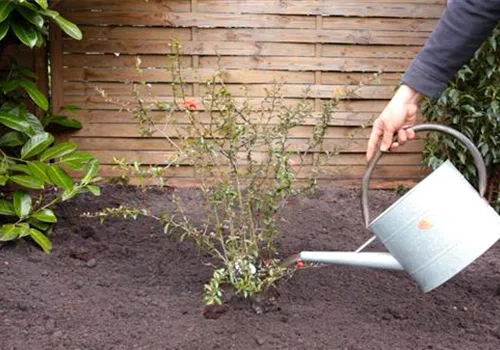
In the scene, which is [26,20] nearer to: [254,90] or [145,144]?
[145,144]

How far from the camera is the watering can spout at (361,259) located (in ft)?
6.93

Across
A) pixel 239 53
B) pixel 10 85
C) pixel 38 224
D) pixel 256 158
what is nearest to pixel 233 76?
pixel 239 53

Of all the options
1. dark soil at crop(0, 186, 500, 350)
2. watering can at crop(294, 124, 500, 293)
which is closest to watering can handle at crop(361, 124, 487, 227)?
watering can at crop(294, 124, 500, 293)

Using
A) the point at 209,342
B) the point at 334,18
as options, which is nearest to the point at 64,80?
the point at 334,18

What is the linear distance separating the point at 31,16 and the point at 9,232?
95 centimetres

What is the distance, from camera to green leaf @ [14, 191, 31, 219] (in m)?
3.12

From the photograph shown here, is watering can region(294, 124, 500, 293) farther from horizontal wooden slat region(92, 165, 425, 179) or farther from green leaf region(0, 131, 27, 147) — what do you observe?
horizontal wooden slat region(92, 165, 425, 179)

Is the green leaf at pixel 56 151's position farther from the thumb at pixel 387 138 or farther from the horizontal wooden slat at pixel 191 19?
the thumb at pixel 387 138

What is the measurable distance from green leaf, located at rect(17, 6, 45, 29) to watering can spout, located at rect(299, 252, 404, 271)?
157 cm

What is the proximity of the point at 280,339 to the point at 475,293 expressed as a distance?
98 centimetres

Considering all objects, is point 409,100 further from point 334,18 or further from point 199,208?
point 334,18

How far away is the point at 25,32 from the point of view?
118 inches

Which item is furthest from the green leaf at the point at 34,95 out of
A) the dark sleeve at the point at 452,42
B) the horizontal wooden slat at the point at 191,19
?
the dark sleeve at the point at 452,42

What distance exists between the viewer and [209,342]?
2.30 m
